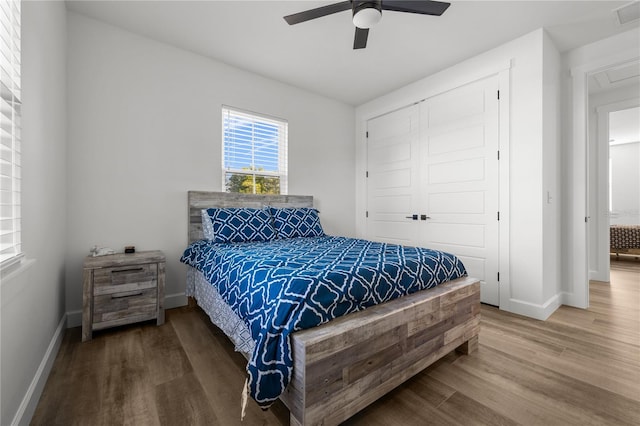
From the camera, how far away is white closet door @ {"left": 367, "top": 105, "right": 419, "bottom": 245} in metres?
3.77

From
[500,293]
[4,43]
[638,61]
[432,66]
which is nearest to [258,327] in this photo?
[4,43]

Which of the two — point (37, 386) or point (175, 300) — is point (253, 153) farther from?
A: point (37, 386)

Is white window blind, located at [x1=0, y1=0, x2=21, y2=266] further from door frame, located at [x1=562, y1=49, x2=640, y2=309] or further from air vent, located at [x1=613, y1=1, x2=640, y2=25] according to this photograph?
door frame, located at [x1=562, y1=49, x2=640, y2=309]

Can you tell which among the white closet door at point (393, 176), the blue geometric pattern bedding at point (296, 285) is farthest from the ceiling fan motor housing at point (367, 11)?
the white closet door at point (393, 176)

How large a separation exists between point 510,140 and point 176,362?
3526 mm

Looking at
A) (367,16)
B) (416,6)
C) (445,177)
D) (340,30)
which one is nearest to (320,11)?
(367,16)

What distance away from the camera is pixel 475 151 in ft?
10.2

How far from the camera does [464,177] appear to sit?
10.5 ft

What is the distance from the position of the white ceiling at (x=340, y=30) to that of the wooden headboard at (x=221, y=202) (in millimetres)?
1560

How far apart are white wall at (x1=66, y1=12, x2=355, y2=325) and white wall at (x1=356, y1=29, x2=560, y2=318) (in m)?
2.80

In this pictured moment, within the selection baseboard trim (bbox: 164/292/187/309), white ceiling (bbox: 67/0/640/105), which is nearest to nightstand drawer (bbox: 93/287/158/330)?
baseboard trim (bbox: 164/292/187/309)

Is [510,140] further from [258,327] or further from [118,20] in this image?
[118,20]

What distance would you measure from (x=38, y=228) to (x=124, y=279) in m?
0.82

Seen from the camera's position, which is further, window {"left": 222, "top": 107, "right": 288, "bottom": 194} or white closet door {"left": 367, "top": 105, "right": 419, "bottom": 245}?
white closet door {"left": 367, "top": 105, "right": 419, "bottom": 245}
